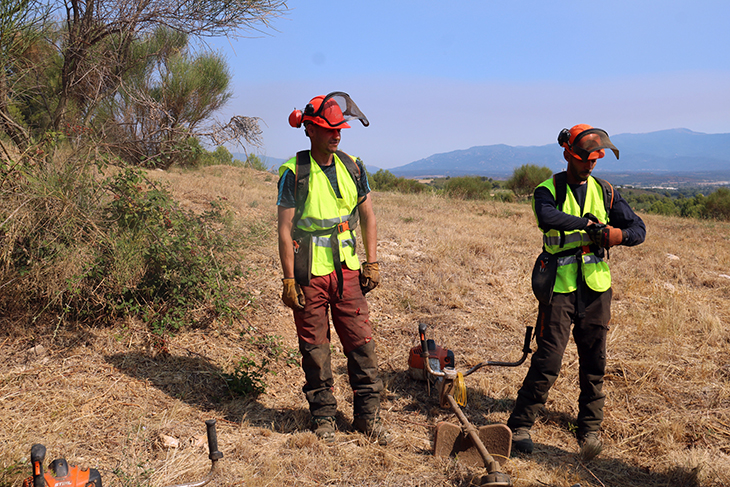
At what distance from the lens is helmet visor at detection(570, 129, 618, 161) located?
282 cm

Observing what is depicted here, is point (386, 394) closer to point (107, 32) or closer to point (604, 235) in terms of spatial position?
point (604, 235)

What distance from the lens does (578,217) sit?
2.89 meters

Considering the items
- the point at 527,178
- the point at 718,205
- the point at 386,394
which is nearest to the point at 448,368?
the point at 386,394

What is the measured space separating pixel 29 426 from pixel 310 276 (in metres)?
1.98

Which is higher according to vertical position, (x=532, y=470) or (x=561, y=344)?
(x=561, y=344)

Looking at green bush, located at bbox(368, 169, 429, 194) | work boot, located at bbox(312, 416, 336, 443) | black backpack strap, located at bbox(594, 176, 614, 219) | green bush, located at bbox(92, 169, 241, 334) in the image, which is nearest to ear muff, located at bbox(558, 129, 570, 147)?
black backpack strap, located at bbox(594, 176, 614, 219)

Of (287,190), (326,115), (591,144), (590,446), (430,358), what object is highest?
(326,115)

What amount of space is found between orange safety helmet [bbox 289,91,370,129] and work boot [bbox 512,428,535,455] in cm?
232

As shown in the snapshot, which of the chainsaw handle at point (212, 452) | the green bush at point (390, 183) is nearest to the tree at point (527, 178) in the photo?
the green bush at point (390, 183)

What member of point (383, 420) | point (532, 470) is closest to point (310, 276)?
point (383, 420)

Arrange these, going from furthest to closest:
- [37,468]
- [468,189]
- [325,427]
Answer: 1. [468,189]
2. [325,427]
3. [37,468]

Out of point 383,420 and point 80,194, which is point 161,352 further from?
point 383,420

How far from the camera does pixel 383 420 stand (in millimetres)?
3346

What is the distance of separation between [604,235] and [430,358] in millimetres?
1657
